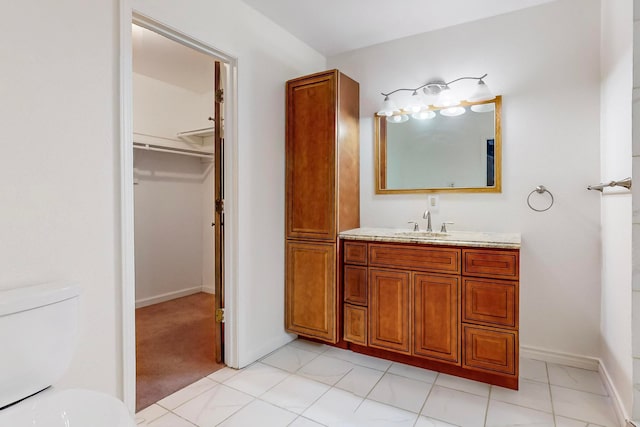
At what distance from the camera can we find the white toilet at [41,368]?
1076 mm

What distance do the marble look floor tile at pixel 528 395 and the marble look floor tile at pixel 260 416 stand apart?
3.92 ft

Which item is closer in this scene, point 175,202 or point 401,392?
point 401,392

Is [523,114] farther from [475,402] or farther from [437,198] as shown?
[475,402]

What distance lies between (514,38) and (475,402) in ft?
8.00

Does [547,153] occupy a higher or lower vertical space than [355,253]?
higher

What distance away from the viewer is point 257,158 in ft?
8.18

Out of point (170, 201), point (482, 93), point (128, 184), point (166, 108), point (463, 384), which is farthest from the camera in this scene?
point (170, 201)

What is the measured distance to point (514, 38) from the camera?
2.44 meters

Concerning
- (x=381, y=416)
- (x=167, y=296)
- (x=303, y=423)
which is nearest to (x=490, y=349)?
(x=381, y=416)

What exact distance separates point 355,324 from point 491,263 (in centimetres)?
103

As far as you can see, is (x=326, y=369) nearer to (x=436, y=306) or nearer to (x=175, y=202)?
(x=436, y=306)

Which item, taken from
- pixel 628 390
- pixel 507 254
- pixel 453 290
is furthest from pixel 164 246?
pixel 628 390

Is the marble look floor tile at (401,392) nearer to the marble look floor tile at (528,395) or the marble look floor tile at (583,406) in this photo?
the marble look floor tile at (528,395)

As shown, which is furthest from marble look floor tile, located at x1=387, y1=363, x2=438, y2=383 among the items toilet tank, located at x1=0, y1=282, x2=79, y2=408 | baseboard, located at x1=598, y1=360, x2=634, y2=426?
toilet tank, located at x1=0, y1=282, x2=79, y2=408
